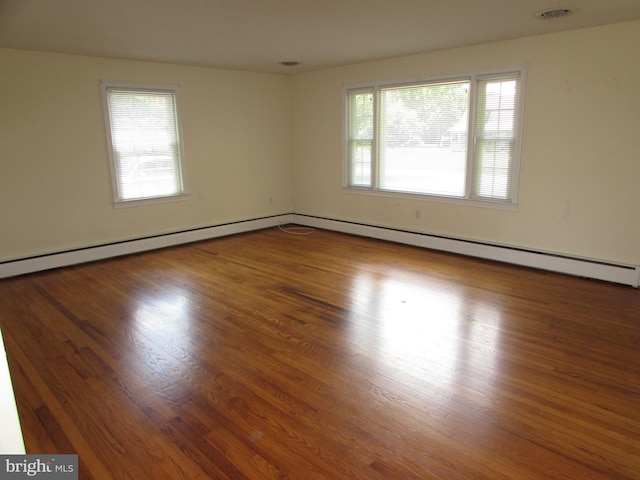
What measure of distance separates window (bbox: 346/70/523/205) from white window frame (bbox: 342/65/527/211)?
1 cm

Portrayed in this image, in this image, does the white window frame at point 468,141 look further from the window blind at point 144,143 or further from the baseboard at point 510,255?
the window blind at point 144,143

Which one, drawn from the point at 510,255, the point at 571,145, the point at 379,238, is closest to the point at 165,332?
the point at 379,238

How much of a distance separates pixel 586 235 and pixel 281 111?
472cm

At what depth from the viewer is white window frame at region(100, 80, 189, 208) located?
529 cm

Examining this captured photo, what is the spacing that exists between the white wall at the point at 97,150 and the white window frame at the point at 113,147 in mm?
64

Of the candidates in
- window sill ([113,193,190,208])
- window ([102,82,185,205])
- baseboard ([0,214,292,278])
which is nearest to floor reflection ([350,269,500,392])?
baseboard ([0,214,292,278])

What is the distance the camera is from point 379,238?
6312 mm

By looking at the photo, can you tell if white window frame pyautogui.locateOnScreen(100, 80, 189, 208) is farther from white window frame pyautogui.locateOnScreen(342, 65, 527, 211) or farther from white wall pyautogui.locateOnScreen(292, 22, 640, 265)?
white wall pyautogui.locateOnScreen(292, 22, 640, 265)

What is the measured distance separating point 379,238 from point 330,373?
12.1 feet

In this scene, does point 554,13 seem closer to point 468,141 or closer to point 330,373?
point 468,141

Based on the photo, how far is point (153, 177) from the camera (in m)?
5.87

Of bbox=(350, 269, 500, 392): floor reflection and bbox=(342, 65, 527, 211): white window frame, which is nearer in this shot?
bbox=(350, 269, 500, 392): floor reflection

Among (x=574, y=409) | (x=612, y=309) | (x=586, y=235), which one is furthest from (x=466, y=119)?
(x=574, y=409)

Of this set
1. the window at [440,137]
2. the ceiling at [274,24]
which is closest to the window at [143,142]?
the ceiling at [274,24]
